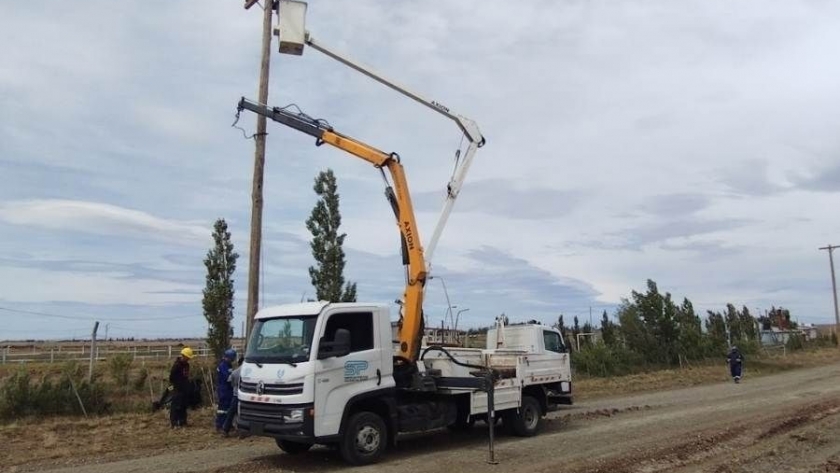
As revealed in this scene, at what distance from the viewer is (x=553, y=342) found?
17.8 metres

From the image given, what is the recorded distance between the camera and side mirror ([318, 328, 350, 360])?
10398 millimetres

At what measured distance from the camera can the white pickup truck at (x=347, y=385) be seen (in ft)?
33.4

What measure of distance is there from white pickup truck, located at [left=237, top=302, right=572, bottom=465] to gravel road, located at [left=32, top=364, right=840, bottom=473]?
540 millimetres

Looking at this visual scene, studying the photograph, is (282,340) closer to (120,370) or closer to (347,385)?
(347,385)

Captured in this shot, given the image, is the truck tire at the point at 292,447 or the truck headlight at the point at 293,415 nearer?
the truck headlight at the point at 293,415

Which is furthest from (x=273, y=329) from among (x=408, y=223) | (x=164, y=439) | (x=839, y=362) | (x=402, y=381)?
(x=839, y=362)

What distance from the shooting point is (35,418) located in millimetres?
16719

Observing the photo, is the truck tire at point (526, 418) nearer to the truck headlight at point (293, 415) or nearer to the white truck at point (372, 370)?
the white truck at point (372, 370)

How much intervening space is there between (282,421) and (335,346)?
4.36ft

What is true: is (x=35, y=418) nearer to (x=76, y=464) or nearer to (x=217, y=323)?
(x=217, y=323)

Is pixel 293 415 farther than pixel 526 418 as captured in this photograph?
No

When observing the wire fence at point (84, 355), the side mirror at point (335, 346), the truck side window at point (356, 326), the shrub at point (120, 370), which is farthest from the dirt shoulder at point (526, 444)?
the wire fence at point (84, 355)

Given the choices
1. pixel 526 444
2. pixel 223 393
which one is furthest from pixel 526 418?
pixel 223 393

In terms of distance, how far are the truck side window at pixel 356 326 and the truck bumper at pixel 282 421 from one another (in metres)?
1.24
